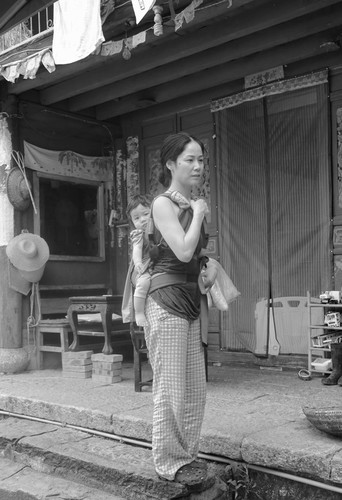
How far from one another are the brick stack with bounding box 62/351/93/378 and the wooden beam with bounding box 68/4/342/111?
3119 millimetres

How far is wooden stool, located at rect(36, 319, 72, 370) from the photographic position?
675 centimetres

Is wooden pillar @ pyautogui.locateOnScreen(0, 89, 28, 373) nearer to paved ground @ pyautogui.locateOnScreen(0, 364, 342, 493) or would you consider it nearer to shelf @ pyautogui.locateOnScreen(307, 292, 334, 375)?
paved ground @ pyautogui.locateOnScreen(0, 364, 342, 493)

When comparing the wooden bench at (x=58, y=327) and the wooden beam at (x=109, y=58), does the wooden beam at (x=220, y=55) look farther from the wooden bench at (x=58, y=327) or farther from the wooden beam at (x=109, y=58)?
the wooden bench at (x=58, y=327)

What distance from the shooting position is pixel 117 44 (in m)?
5.46

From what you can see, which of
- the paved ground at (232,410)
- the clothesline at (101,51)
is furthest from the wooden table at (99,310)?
the clothesline at (101,51)

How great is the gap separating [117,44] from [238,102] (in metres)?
1.81

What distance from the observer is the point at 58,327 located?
6.82 meters

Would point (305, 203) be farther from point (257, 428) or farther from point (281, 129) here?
point (257, 428)

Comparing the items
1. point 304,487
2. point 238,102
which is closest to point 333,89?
point 238,102

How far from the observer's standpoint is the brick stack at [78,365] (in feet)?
20.8

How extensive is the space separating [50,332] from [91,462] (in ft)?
10.9

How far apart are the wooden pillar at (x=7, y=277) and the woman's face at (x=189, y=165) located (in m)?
4.24

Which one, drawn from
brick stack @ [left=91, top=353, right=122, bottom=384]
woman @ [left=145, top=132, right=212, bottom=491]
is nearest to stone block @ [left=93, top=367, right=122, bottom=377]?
brick stack @ [left=91, top=353, right=122, bottom=384]

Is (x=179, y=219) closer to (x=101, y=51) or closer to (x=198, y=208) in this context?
(x=198, y=208)
